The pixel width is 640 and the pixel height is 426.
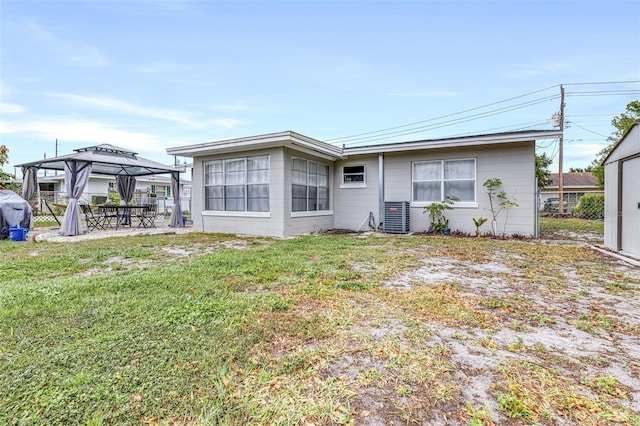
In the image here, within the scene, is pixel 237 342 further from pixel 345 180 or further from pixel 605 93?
pixel 605 93

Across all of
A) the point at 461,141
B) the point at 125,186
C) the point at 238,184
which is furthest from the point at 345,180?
the point at 125,186

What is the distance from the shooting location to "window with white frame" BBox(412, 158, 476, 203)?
340 inches

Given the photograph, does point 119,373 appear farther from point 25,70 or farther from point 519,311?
point 25,70

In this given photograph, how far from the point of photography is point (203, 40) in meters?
10.0

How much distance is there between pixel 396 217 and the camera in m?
9.00

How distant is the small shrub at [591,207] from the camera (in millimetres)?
14586

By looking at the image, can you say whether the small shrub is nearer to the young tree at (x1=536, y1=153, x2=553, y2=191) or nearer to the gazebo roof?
the young tree at (x1=536, y1=153, x2=553, y2=191)

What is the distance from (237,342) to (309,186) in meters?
7.33

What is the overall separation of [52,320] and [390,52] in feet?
40.8

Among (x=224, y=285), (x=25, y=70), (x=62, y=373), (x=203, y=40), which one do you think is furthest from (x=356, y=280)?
(x=25, y=70)

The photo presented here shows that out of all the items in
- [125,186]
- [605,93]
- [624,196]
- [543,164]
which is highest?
[605,93]

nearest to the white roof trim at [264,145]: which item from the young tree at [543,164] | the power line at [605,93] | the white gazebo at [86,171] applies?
the white gazebo at [86,171]

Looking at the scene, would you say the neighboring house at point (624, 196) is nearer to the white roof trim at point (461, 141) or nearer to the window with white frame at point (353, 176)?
the white roof trim at point (461, 141)

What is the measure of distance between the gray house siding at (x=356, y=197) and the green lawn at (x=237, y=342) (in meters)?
5.43
